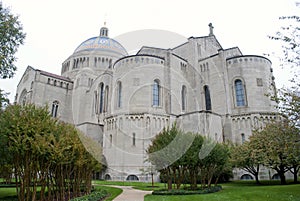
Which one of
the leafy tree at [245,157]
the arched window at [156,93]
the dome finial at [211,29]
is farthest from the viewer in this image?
the dome finial at [211,29]

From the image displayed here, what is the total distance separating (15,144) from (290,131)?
12.2 meters

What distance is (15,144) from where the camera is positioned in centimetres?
920

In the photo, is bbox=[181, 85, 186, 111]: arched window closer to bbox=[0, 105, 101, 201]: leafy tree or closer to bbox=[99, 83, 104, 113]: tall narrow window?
bbox=[99, 83, 104, 113]: tall narrow window

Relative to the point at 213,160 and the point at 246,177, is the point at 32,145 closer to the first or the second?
the point at 213,160

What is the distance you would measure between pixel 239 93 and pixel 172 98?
346 inches

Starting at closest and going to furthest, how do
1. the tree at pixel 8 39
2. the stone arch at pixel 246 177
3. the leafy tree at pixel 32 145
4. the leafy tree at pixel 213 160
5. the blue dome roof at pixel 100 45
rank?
1. the leafy tree at pixel 32 145
2. the tree at pixel 8 39
3. the leafy tree at pixel 213 160
4. the stone arch at pixel 246 177
5. the blue dome roof at pixel 100 45

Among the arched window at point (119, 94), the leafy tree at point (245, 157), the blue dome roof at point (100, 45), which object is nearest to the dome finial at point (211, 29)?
the arched window at point (119, 94)

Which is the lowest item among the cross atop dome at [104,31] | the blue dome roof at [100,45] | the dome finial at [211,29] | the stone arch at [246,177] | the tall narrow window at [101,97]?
the stone arch at [246,177]

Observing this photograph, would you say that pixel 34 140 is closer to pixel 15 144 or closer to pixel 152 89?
pixel 15 144

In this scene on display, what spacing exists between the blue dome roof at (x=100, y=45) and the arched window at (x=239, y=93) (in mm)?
30016

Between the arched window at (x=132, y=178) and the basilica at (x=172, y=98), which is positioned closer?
the arched window at (x=132, y=178)

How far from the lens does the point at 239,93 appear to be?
2966cm

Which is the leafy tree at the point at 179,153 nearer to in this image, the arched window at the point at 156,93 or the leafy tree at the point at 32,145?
the leafy tree at the point at 32,145

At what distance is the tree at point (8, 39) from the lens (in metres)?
12.3
